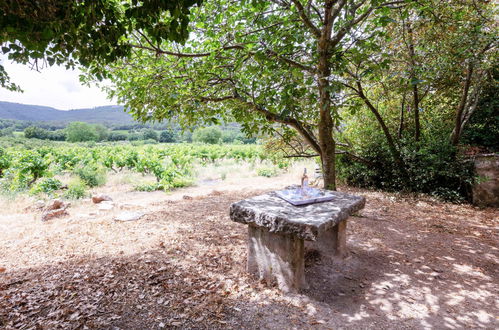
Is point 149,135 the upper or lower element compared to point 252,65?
lower

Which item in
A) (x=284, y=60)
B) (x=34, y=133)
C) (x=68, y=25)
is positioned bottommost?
(x=34, y=133)

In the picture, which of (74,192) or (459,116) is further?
A: (74,192)

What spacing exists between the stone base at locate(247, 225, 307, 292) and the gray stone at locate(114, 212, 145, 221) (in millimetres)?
3380

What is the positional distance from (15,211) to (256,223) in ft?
22.5

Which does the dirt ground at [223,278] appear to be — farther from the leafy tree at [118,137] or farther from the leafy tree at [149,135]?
the leafy tree at [118,137]

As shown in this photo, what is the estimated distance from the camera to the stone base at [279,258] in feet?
9.03

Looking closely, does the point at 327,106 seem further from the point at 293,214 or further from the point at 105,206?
the point at 105,206

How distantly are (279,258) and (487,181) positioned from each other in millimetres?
6158

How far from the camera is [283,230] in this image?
2.53 meters

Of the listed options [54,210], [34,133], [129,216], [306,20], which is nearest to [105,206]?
[54,210]

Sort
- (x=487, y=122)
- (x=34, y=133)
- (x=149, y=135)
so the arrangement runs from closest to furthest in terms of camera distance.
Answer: (x=487, y=122) → (x=34, y=133) → (x=149, y=135)

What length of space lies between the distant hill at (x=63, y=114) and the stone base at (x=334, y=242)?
8765 cm

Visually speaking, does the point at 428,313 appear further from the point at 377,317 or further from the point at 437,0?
the point at 437,0

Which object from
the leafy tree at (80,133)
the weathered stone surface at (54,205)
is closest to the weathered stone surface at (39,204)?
the weathered stone surface at (54,205)
